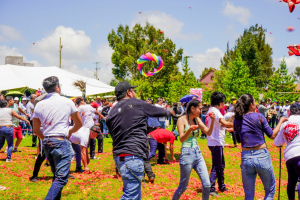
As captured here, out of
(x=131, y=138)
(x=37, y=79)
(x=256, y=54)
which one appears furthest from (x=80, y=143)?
(x=256, y=54)

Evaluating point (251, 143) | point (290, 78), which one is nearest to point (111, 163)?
point (251, 143)

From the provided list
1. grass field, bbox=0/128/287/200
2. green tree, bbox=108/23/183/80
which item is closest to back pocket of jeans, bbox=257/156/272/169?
grass field, bbox=0/128/287/200

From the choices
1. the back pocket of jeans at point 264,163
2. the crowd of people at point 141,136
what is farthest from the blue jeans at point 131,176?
the back pocket of jeans at point 264,163

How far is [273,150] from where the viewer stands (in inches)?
476

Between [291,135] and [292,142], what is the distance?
112 millimetres

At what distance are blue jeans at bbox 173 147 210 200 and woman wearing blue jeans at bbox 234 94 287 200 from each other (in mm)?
656

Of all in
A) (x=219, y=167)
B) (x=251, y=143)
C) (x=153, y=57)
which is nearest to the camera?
(x=251, y=143)

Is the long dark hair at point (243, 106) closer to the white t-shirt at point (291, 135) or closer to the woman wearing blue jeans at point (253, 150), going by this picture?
the woman wearing blue jeans at point (253, 150)

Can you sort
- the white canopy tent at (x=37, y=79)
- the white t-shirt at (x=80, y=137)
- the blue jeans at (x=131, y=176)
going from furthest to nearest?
the white canopy tent at (x=37, y=79)
the white t-shirt at (x=80, y=137)
the blue jeans at (x=131, y=176)

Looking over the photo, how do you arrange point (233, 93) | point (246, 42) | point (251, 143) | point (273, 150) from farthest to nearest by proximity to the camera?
point (246, 42), point (233, 93), point (273, 150), point (251, 143)

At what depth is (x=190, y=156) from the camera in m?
4.50

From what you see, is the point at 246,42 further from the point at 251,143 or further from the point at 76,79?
the point at 251,143

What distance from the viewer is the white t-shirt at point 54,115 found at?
162 inches

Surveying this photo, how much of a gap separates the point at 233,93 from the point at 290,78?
41.7 feet
